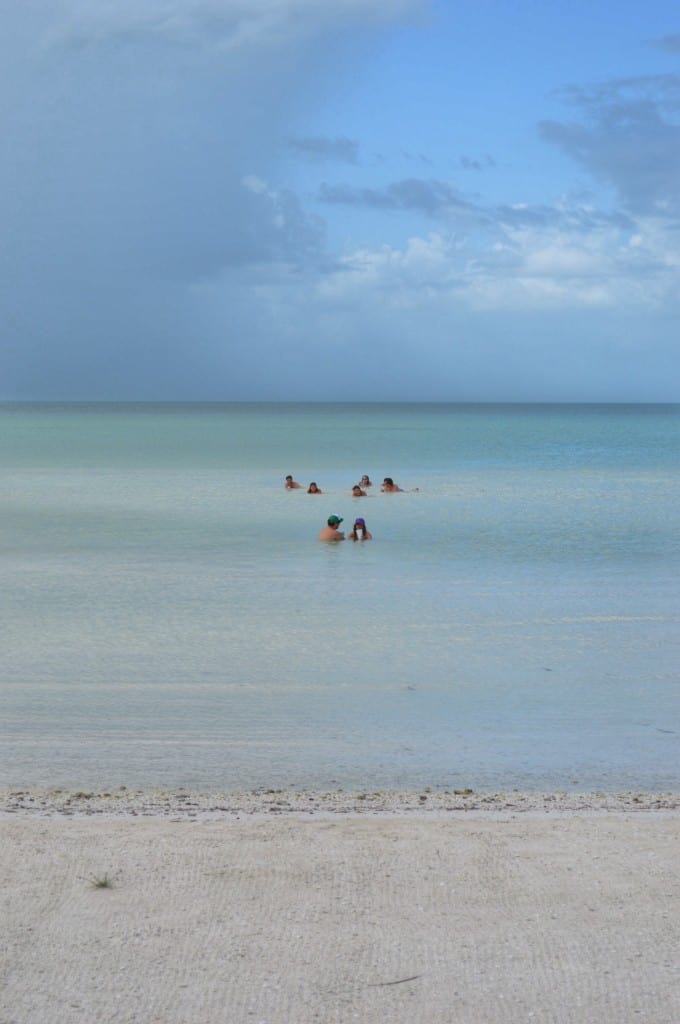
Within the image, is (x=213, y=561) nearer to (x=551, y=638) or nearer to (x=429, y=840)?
(x=551, y=638)

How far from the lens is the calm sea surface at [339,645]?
10.5 metres

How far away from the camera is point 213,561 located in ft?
79.3

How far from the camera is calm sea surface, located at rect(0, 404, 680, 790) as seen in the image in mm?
10539

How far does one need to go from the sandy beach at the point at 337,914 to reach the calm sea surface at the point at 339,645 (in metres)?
1.74

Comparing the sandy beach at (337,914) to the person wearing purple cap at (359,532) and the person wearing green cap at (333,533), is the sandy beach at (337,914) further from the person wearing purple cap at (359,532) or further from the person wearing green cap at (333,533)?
the person wearing purple cap at (359,532)

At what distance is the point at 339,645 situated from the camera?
15.7m

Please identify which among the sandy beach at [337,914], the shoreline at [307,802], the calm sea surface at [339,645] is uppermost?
the sandy beach at [337,914]

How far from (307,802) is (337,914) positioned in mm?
2398

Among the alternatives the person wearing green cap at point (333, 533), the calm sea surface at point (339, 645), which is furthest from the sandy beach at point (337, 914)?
the person wearing green cap at point (333, 533)

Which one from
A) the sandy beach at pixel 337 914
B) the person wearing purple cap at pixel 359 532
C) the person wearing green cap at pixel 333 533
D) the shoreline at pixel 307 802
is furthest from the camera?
the person wearing purple cap at pixel 359 532

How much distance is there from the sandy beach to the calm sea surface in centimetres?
174

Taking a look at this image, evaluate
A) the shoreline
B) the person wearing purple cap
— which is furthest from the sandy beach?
the person wearing purple cap

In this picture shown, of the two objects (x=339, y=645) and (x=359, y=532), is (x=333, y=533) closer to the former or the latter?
→ (x=359, y=532)

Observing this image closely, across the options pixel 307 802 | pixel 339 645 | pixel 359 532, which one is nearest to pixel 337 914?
pixel 307 802
